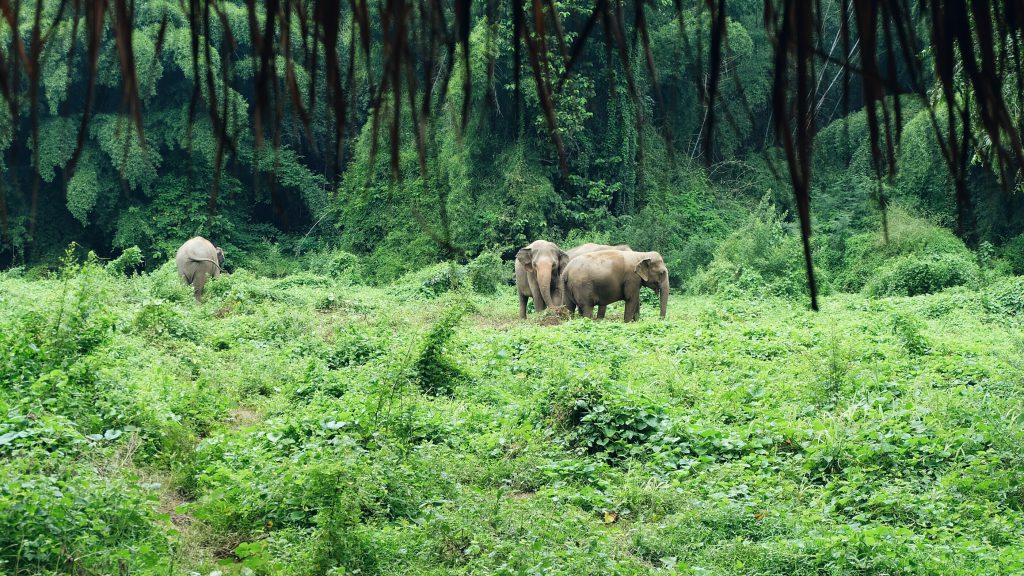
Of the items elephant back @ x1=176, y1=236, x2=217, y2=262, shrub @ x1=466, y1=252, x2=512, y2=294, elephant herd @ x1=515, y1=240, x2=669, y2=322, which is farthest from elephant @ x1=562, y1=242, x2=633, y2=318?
elephant back @ x1=176, y1=236, x2=217, y2=262

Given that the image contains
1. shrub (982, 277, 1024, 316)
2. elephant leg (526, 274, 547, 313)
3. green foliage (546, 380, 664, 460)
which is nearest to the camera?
green foliage (546, 380, 664, 460)

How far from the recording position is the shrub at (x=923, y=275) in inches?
623

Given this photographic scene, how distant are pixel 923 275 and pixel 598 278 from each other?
6.16 m

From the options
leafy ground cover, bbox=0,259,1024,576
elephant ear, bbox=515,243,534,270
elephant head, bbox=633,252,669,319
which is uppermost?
elephant ear, bbox=515,243,534,270

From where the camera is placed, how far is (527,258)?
14.6 metres

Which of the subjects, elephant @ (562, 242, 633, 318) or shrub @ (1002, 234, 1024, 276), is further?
shrub @ (1002, 234, 1024, 276)

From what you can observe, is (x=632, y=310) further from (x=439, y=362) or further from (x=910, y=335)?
(x=439, y=362)

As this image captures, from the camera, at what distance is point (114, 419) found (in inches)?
197

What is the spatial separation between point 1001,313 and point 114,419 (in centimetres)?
982

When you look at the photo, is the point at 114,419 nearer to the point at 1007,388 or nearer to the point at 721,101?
the point at 721,101

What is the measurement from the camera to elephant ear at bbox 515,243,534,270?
14536mm

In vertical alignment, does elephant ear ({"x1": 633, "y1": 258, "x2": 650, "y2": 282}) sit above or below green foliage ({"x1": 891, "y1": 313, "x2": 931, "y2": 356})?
above

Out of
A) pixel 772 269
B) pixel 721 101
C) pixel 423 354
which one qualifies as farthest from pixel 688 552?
pixel 772 269

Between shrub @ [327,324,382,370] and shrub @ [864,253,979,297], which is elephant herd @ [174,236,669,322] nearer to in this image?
shrub @ [864,253,979,297]
